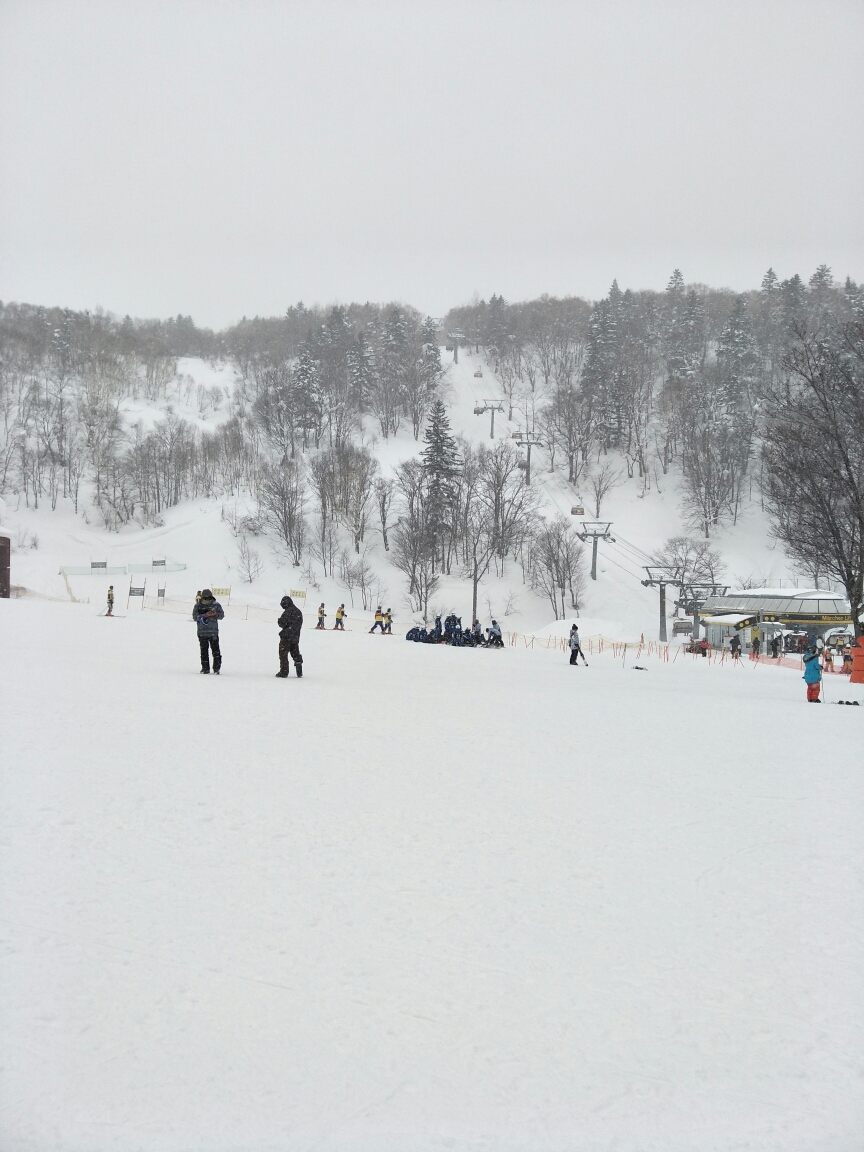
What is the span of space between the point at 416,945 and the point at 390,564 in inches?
2608

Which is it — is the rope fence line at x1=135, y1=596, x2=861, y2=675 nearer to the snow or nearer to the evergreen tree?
the snow

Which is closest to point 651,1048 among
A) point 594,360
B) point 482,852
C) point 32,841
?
point 482,852

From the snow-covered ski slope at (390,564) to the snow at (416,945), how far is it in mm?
39156

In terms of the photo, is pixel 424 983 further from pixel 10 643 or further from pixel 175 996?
pixel 10 643

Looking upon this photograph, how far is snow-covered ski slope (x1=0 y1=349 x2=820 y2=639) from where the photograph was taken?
205ft

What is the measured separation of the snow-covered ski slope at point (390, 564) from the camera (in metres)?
62.4

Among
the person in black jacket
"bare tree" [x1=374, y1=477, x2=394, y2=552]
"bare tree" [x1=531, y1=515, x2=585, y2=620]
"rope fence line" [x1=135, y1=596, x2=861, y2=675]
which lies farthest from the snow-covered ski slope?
the person in black jacket

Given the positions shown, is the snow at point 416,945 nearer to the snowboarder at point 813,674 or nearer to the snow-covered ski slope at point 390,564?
the snowboarder at point 813,674

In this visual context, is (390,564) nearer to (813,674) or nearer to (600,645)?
(600,645)

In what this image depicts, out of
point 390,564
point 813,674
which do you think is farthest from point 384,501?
point 813,674

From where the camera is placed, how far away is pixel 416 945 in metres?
4.82

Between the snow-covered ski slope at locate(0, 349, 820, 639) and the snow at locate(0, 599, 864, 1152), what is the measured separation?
39156 mm

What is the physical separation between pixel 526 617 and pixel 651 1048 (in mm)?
60605

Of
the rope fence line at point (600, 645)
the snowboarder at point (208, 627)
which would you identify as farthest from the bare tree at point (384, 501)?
the snowboarder at point (208, 627)
